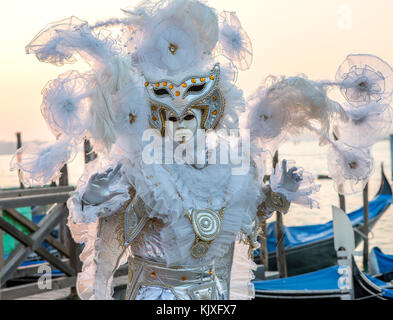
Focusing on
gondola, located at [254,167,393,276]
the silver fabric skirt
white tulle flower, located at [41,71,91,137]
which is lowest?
gondola, located at [254,167,393,276]

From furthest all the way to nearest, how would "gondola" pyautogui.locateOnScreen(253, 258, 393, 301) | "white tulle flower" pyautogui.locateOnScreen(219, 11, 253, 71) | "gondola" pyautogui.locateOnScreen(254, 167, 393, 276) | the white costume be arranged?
1. "gondola" pyautogui.locateOnScreen(254, 167, 393, 276)
2. "gondola" pyautogui.locateOnScreen(253, 258, 393, 301)
3. "white tulle flower" pyautogui.locateOnScreen(219, 11, 253, 71)
4. the white costume

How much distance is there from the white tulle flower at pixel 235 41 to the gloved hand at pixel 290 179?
0.54m

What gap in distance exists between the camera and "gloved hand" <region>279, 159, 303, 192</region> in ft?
7.80

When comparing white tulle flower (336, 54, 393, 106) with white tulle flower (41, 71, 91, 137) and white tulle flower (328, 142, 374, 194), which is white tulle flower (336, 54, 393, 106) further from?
white tulle flower (41, 71, 91, 137)

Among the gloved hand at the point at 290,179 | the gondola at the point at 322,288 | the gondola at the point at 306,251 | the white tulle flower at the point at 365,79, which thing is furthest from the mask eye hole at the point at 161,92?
the gondola at the point at 306,251

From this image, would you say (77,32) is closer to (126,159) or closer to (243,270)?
(126,159)

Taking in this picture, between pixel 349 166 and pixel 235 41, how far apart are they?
81 centimetres

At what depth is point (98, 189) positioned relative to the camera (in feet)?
6.36

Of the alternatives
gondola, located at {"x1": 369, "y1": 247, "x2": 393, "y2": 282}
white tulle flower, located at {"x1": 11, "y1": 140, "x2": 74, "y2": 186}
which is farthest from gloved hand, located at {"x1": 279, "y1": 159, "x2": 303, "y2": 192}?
gondola, located at {"x1": 369, "y1": 247, "x2": 393, "y2": 282}

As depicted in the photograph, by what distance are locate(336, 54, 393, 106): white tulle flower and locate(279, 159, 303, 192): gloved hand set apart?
1.45 ft

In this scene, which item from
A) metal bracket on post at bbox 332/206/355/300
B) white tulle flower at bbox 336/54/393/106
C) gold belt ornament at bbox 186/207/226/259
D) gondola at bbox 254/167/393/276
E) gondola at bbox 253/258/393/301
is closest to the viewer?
gold belt ornament at bbox 186/207/226/259

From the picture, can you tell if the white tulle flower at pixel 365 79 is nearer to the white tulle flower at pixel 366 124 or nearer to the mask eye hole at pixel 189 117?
the white tulle flower at pixel 366 124

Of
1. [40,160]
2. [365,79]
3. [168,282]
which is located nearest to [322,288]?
[365,79]

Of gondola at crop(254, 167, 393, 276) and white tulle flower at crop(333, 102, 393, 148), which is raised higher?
white tulle flower at crop(333, 102, 393, 148)
